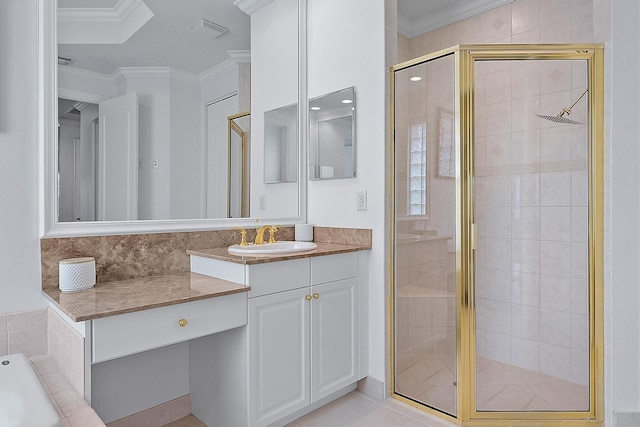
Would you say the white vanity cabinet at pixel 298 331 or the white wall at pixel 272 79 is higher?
the white wall at pixel 272 79

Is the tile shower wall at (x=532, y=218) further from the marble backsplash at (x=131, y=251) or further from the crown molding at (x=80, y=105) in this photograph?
the crown molding at (x=80, y=105)

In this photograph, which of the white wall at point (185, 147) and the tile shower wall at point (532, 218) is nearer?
the tile shower wall at point (532, 218)

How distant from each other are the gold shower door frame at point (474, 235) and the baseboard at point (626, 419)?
3.1 inches

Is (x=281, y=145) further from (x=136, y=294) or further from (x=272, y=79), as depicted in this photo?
(x=136, y=294)

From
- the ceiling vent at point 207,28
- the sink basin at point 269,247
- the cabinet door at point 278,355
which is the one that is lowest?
the cabinet door at point 278,355

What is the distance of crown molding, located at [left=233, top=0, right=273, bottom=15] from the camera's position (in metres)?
2.45

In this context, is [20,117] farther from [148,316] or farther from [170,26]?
[148,316]

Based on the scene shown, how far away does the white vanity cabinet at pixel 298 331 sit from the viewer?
186 centimetres

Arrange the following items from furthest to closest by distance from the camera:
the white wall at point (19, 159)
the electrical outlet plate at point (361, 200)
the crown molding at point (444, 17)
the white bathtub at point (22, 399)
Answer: the crown molding at point (444, 17) < the electrical outlet plate at point (361, 200) < the white wall at point (19, 159) < the white bathtub at point (22, 399)

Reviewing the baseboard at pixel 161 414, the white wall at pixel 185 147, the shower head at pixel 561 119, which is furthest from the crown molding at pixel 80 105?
the shower head at pixel 561 119

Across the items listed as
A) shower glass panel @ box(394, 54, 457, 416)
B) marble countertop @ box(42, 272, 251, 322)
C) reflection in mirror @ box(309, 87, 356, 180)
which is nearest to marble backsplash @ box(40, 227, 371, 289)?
marble countertop @ box(42, 272, 251, 322)

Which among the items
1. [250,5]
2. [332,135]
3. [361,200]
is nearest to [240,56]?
[250,5]

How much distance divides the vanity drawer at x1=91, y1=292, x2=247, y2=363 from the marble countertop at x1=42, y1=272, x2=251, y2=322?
0.11 ft

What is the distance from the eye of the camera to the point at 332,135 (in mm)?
2572
